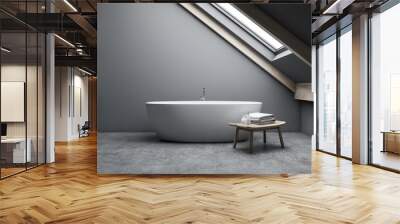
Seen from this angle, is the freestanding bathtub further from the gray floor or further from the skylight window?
the skylight window

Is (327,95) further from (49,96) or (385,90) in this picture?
(49,96)

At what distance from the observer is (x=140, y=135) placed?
3.76 metres

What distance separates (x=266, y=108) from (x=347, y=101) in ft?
10.2

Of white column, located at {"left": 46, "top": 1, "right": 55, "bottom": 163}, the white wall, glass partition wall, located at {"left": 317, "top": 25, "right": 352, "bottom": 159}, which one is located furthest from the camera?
the white wall

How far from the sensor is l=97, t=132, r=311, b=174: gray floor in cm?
375

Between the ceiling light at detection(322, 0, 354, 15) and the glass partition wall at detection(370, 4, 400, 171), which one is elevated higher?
the ceiling light at detection(322, 0, 354, 15)

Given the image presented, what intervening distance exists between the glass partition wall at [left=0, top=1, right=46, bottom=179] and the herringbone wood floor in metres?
0.43

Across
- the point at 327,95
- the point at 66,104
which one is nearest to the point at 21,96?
the point at 327,95

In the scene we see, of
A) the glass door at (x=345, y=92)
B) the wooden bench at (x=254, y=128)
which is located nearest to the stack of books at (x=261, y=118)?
the wooden bench at (x=254, y=128)

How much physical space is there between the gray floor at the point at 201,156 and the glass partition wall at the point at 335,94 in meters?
2.74

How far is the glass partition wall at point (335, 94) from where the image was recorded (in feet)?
20.3

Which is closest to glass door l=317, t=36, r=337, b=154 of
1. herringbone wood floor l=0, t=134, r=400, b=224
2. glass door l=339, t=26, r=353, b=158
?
glass door l=339, t=26, r=353, b=158

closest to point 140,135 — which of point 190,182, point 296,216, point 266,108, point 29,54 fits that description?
point 190,182

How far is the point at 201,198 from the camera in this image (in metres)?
3.33
